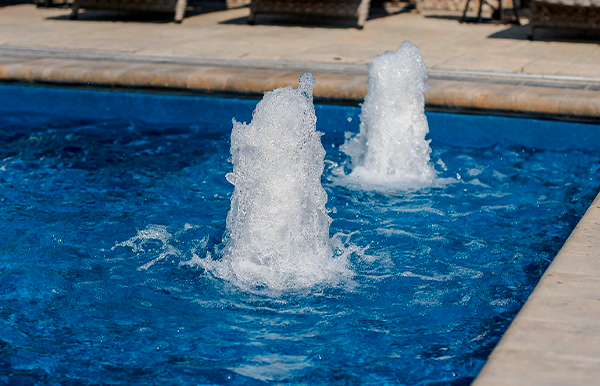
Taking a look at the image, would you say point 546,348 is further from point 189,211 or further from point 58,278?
point 189,211

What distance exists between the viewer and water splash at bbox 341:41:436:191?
567cm

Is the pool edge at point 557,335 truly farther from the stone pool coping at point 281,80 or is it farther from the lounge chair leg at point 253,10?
the lounge chair leg at point 253,10

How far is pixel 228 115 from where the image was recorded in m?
6.79

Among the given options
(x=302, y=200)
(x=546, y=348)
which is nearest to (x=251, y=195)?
(x=302, y=200)

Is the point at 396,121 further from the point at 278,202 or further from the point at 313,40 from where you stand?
the point at 313,40

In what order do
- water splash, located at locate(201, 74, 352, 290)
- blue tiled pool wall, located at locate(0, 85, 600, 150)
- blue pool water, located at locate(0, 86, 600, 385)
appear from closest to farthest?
blue pool water, located at locate(0, 86, 600, 385) < water splash, located at locate(201, 74, 352, 290) < blue tiled pool wall, located at locate(0, 85, 600, 150)

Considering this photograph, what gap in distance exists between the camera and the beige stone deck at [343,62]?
11.8 feet

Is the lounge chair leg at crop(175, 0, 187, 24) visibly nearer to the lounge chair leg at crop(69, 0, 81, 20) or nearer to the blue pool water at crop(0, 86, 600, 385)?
the lounge chair leg at crop(69, 0, 81, 20)

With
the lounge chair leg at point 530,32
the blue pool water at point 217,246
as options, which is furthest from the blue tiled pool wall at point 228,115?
the lounge chair leg at point 530,32

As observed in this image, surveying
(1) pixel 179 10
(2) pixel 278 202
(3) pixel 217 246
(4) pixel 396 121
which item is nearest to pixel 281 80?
(4) pixel 396 121

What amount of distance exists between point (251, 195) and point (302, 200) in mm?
244

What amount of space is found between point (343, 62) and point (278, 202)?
11.8 ft

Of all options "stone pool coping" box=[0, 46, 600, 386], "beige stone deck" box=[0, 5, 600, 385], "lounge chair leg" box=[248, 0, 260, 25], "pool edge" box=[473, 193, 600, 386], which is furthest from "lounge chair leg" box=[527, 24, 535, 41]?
"pool edge" box=[473, 193, 600, 386]

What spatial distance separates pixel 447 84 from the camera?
6473 mm
